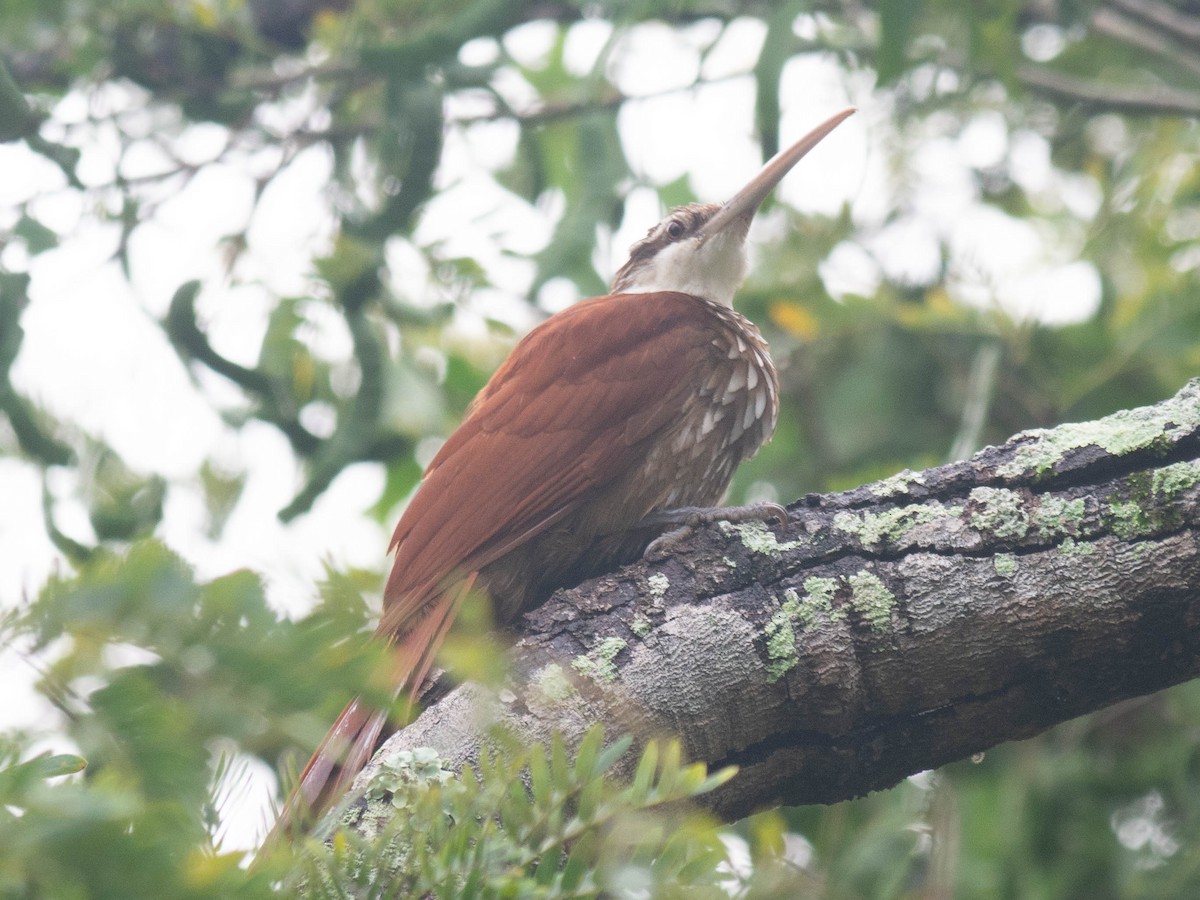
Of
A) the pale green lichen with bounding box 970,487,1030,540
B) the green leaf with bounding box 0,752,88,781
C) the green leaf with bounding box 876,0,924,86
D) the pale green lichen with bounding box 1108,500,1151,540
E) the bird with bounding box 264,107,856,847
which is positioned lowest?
the green leaf with bounding box 0,752,88,781

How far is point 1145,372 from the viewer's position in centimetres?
399

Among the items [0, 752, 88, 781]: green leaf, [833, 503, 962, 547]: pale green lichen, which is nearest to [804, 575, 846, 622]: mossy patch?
[833, 503, 962, 547]: pale green lichen

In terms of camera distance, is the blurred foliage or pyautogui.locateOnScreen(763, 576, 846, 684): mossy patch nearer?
pyautogui.locateOnScreen(763, 576, 846, 684): mossy patch

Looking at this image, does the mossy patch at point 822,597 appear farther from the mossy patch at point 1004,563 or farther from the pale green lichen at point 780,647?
the mossy patch at point 1004,563

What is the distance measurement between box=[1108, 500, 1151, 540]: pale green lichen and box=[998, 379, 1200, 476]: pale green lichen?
12 centimetres

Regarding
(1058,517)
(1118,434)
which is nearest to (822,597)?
(1058,517)

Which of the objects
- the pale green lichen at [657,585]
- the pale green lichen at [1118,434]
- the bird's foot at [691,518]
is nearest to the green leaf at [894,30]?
the bird's foot at [691,518]

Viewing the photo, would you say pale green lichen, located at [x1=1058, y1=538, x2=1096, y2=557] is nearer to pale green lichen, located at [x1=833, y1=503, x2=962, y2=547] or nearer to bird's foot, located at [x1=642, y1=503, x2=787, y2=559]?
pale green lichen, located at [x1=833, y1=503, x2=962, y2=547]

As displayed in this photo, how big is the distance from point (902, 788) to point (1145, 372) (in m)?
1.61

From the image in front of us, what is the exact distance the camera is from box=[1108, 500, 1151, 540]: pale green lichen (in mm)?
2002

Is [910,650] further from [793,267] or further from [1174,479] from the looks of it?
[793,267]

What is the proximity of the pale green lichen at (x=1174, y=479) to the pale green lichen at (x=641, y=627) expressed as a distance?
887mm

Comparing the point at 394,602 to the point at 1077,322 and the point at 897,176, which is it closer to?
the point at 1077,322

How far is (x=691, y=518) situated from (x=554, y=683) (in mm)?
884
